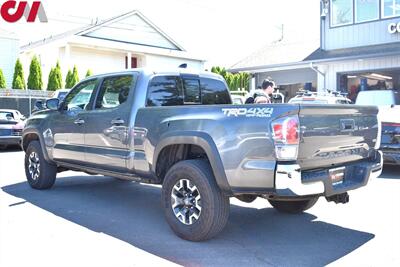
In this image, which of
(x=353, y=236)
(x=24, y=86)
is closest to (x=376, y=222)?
(x=353, y=236)

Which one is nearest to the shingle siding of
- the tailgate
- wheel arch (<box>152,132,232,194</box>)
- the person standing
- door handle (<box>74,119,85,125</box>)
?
the person standing

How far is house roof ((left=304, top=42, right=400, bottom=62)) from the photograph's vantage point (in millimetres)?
15484

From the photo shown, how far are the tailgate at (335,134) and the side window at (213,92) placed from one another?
2.23m

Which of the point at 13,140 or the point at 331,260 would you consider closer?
the point at 331,260

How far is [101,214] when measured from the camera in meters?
6.18

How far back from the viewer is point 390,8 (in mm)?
16078

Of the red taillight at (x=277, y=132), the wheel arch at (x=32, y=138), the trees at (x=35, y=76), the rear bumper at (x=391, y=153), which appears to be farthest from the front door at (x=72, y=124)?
the trees at (x=35, y=76)

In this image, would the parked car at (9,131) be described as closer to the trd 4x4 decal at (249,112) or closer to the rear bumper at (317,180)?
the trd 4x4 decal at (249,112)

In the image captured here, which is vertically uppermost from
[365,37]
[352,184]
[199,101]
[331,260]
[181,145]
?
[365,37]

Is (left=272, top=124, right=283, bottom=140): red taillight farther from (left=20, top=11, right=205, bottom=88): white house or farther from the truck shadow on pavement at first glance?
(left=20, top=11, right=205, bottom=88): white house

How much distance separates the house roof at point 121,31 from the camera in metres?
27.5

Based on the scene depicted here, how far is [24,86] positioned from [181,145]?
69.5 feet

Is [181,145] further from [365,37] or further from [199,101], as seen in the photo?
[365,37]

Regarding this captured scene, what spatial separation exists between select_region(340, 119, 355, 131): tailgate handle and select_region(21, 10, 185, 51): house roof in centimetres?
2363
